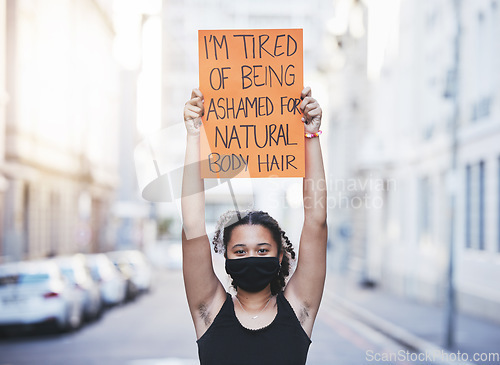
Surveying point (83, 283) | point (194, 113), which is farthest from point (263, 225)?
point (83, 283)

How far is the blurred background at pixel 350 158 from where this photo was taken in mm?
16031

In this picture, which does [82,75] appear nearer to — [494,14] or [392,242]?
[392,242]

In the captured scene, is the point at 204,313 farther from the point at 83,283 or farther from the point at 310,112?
the point at 83,283

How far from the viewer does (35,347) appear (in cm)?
1422

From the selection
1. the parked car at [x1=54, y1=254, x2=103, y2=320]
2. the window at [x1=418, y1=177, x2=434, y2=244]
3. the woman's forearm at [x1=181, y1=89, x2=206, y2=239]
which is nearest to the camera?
the woman's forearm at [x1=181, y1=89, x2=206, y2=239]

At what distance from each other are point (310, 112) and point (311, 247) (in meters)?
0.59

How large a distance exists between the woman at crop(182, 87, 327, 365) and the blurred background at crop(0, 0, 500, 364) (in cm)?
94

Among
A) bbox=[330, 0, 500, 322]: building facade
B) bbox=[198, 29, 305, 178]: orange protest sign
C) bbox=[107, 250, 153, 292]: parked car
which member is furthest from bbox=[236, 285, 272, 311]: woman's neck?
bbox=[107, 250, 153, 292]: parked car

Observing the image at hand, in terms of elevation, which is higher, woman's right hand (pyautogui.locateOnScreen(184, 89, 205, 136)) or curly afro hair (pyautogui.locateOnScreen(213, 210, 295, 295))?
woman's right hand (pyautogui.locateOnScreen(184, 89, 205, 136))

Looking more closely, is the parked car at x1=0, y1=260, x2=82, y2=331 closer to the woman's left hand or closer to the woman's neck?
the woman's neck

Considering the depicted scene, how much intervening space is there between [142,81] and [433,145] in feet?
174

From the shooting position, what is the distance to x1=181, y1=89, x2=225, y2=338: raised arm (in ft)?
10.3

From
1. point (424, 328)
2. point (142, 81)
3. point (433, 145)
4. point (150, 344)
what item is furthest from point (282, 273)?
point (142, 81)

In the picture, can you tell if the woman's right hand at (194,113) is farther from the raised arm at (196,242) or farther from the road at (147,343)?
the road at (147,343)
